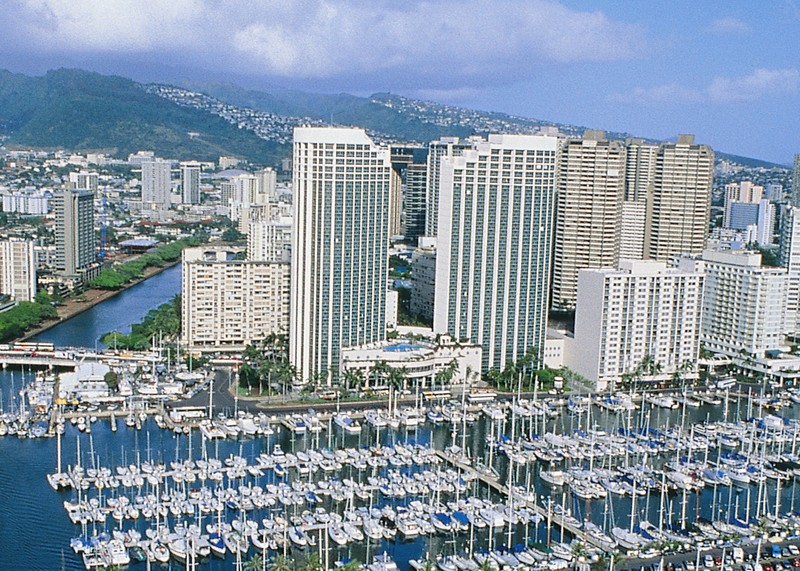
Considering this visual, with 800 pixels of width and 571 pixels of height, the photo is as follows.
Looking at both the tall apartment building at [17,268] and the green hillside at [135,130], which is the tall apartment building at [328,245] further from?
the green hillside at [135,130]

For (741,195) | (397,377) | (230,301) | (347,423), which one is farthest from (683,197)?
(741,195)

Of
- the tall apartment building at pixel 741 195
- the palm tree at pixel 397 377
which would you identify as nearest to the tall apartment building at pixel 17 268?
the palm tree at pixel 397 377

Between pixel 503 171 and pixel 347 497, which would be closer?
pixel 347 497

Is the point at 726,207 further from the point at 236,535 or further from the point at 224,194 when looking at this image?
the point at 236,535

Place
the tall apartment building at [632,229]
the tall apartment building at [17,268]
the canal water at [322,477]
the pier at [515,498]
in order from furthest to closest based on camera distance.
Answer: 1. the tall apartment building at [632,229]
2. the tall apartment building at [17,268]
3. the pier at [515,498]
4. the canal water at [322,477]

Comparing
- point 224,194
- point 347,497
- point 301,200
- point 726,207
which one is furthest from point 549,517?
point 224,194

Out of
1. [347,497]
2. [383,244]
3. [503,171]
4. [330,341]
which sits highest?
[503,171]
